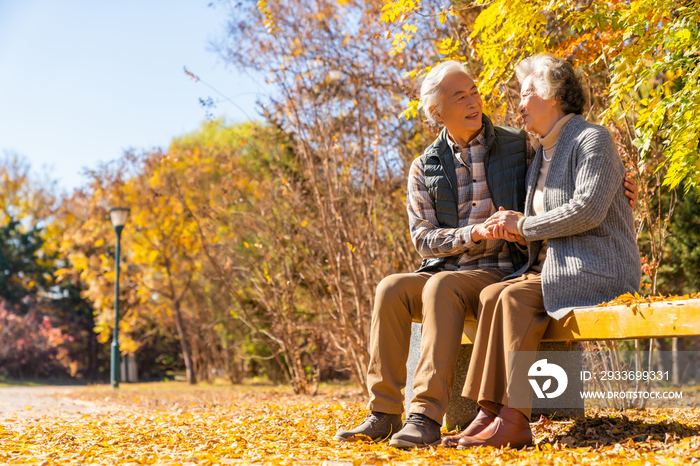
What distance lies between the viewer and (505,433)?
2.28 m

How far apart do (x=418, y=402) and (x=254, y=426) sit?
1247mm

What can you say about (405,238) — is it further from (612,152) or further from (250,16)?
(612,152)

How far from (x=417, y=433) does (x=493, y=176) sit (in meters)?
1.24

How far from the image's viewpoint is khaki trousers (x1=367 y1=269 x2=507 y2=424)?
2473mm

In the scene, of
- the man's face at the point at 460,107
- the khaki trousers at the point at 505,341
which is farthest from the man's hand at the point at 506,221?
the man's face at the point at 460,107

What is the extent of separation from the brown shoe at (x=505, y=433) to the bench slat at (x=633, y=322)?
14.0 inches

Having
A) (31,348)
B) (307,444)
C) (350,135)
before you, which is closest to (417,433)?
(307,444)

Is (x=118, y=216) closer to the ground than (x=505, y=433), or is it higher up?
higher up

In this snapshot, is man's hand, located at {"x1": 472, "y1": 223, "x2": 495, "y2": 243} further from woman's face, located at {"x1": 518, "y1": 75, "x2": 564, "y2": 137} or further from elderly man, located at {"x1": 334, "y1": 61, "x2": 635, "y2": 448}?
woman's face, located at {"x1": 518, "y1": 75, "x2": 564, "y2": 137}

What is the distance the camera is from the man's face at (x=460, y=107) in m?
3.00

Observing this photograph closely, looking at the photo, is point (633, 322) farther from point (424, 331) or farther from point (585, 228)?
point (424, 331)

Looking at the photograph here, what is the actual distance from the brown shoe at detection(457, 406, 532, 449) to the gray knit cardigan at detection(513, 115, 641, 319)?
1.35 ft

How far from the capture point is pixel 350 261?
536 cm

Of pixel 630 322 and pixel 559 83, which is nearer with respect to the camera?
pixel 630 322
